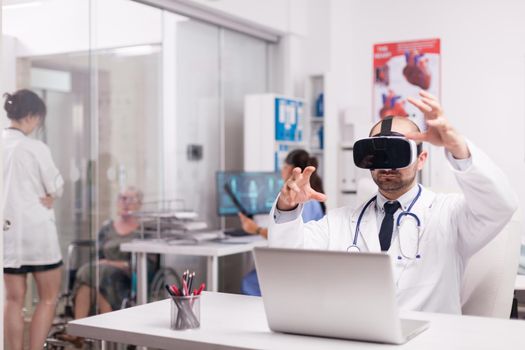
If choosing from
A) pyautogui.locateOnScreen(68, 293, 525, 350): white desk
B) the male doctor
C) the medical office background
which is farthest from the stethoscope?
the medical office background

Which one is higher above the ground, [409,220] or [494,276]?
[409,220]

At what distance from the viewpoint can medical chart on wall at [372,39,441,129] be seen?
5.84 metres

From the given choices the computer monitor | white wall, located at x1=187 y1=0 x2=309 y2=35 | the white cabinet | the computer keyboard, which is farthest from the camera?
the white cabinet

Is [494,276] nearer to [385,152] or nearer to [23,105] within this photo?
[385,152]

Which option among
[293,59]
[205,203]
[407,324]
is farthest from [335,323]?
[293,59]

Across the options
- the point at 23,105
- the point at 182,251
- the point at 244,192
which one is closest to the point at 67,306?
the point at 182,251

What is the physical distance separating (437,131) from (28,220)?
101 inches

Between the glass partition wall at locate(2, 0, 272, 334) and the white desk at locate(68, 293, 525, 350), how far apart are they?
2049mm

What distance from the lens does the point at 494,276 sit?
249cm

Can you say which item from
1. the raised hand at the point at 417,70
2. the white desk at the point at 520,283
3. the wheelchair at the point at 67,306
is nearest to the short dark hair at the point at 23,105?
the wheelchair at the point at 67,306

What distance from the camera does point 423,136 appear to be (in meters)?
1.96

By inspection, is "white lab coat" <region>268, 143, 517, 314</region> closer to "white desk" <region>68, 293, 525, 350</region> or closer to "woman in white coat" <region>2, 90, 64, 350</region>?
"white desk" <region>68, 293, 525, 350</region>

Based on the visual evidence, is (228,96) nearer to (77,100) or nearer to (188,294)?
(77,100)

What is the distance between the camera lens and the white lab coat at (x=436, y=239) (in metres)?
2.25
